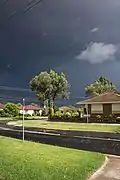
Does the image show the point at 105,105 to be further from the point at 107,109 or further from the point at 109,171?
the point at 109,171

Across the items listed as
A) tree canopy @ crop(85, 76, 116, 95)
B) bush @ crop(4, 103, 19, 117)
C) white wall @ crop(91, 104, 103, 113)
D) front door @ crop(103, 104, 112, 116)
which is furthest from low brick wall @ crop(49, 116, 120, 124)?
tree canopy @ crop(85, 76, 116, 95)

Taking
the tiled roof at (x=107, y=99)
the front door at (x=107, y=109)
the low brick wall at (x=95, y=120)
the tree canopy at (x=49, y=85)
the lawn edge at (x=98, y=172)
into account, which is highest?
the tree canopy at (x=49, y=85)

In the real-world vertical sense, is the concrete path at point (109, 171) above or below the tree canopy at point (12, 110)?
below

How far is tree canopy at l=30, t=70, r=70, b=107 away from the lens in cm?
9488

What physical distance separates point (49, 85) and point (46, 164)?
268ft

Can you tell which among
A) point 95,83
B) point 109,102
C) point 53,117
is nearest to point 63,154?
point 109,102

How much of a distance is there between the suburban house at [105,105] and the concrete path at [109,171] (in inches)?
1672

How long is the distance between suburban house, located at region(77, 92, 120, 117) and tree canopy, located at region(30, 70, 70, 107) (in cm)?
3457

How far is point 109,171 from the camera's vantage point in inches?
480

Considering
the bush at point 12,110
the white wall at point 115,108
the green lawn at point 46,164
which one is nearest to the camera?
the green lawn at point 46,164

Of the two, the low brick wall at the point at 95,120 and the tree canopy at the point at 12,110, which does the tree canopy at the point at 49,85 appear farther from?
the low brick wall at the point at 95,120

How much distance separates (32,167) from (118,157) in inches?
179

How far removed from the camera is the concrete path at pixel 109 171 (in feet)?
36.9

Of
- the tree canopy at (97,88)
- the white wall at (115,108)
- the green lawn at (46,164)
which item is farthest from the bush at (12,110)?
the green lawn at (46,164)
